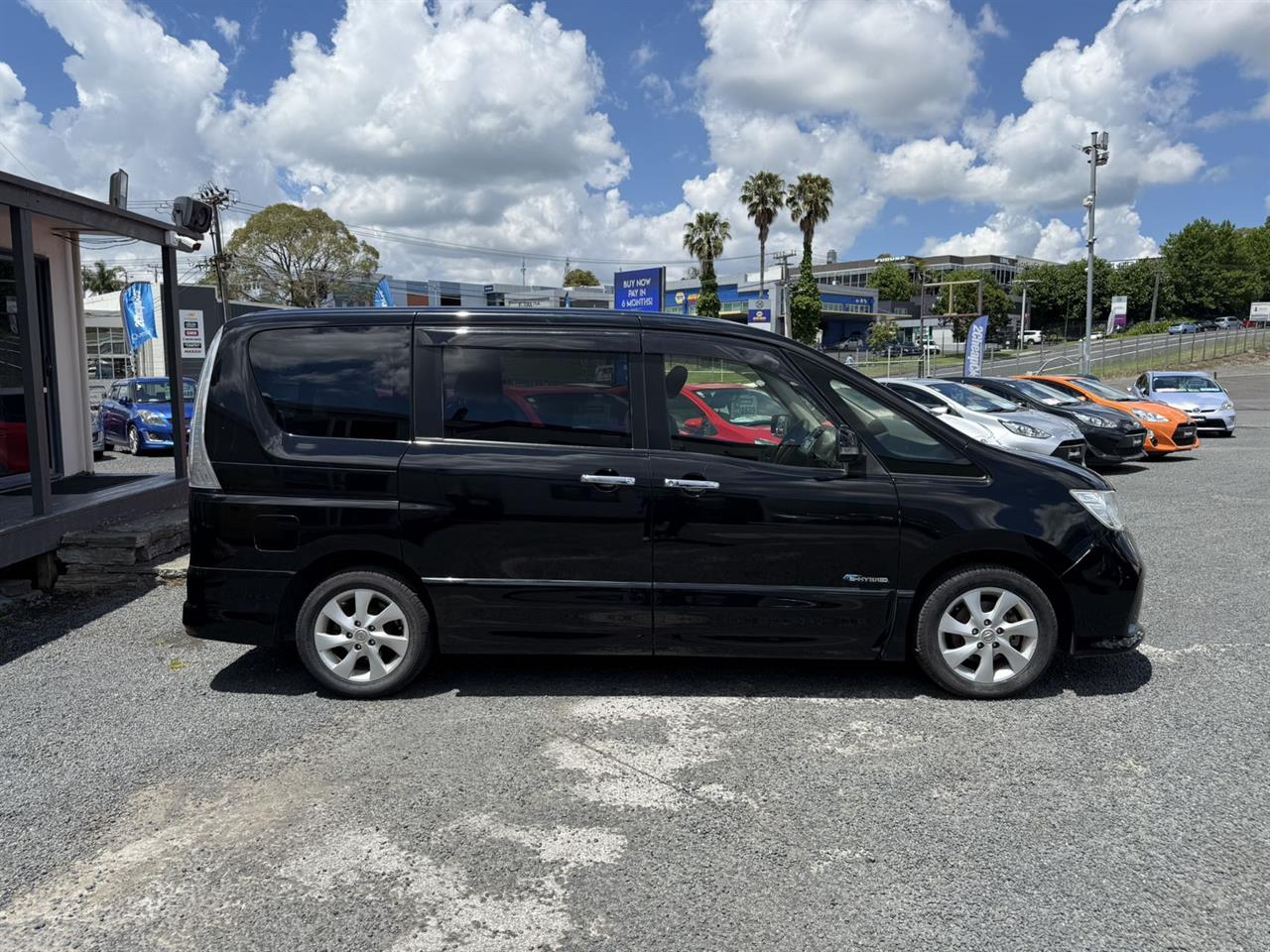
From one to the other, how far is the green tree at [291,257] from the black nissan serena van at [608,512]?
148ft

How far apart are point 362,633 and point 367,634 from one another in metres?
0.03

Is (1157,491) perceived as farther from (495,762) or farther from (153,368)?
(153,368)

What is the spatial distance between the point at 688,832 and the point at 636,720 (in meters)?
1.03

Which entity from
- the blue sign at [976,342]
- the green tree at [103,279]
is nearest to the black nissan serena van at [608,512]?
the blue sign at [976,342]

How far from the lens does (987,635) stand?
4375mm

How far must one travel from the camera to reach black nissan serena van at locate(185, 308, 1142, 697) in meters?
4.31

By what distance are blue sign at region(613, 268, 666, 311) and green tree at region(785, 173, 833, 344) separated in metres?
32.0

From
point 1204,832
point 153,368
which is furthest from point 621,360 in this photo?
point 153,368

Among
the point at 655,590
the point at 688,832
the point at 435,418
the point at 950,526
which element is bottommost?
the point at 688,832

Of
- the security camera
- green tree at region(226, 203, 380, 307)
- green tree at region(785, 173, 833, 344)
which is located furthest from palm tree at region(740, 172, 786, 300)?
the security camera

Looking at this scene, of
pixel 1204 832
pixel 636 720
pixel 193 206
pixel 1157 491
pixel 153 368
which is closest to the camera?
pixel 1204 832

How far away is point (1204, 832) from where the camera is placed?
320 cm

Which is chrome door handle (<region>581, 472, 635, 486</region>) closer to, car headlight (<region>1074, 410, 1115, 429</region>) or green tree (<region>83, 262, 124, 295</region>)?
car headlight (<region>1074, 410, 1115, 429</region>)

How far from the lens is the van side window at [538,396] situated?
441cm
